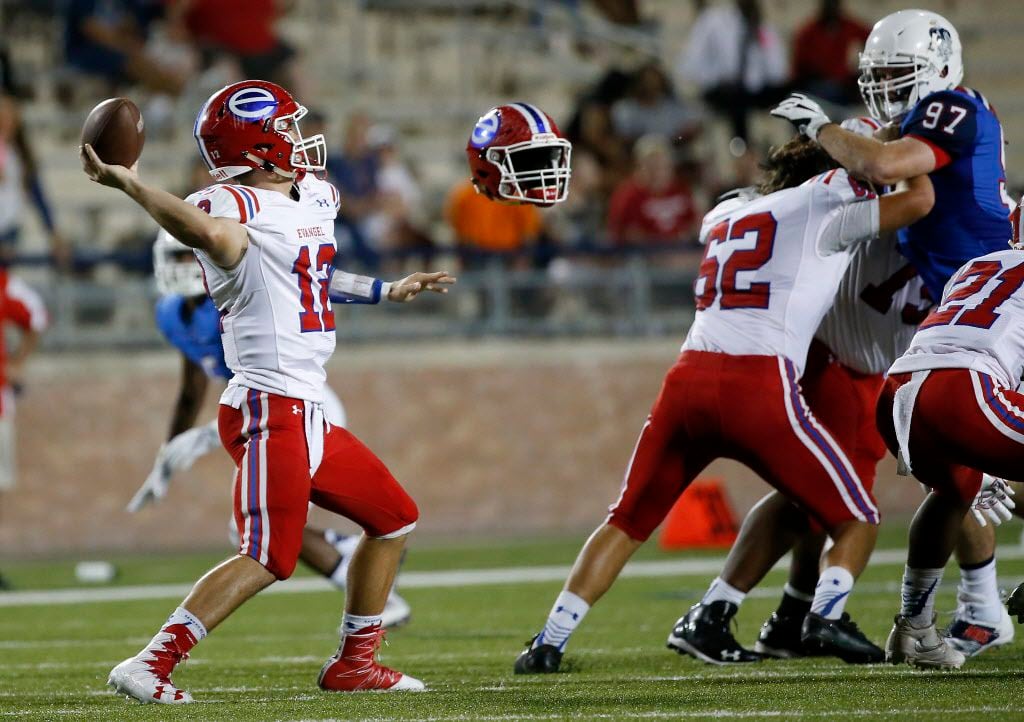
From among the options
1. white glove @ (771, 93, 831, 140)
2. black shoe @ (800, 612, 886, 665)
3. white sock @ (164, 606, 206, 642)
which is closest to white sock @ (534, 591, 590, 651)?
black shoe @ (800, 612, 886, 665)

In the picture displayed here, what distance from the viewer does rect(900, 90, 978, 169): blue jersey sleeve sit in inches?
194

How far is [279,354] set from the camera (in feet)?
15.5

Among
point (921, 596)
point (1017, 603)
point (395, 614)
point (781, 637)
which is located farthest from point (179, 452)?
point (1017, 603)

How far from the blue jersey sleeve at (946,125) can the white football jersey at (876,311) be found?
1.76ft

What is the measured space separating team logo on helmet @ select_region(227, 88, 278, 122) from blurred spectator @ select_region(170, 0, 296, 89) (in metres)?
8.32

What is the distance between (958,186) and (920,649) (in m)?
1.38

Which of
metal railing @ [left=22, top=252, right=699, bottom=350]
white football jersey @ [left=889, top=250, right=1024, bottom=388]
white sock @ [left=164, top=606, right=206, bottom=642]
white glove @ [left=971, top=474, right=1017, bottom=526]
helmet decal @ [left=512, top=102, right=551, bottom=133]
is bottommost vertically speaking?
metal railing @ [left=22, top=252, right=699, bottom=350]

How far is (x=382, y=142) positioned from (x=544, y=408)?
239cm

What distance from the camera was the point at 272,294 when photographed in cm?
471

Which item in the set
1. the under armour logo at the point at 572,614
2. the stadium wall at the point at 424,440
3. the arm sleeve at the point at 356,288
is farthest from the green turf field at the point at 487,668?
the stadium wall at the point at 424,440

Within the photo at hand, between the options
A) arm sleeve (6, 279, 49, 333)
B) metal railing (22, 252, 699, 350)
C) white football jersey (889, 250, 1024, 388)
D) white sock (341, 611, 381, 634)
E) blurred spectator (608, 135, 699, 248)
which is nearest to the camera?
white football jersey (889, 250, 1024, 388)

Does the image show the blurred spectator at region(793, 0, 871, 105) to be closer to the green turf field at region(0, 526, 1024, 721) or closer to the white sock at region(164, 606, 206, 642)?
the green turf field at region(0, 526, 1024, 721)

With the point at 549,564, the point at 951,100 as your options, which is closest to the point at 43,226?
the point at 549,564

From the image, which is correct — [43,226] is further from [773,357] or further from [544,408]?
[773,357]
